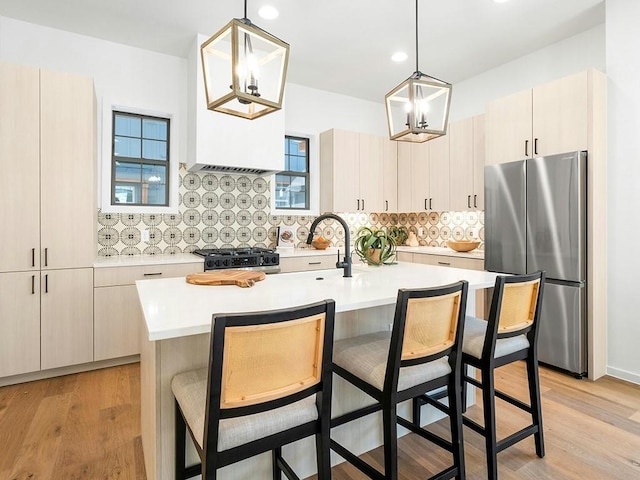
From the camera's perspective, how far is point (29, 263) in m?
2.94

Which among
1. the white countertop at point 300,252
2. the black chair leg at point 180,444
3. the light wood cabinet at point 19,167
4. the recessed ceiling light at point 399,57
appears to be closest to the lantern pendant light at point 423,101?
the black chair leg at point 180,444

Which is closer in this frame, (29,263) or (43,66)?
(29,263)

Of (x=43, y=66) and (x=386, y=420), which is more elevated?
(x=43, y=66)

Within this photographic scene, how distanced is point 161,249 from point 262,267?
1127 mm

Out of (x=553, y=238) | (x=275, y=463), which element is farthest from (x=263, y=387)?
(x=553, y=238)

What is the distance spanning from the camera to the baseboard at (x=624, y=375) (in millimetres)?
2900

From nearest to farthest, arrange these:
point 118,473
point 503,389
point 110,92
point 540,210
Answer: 1. point 118,473
2. point 503,389
3. point 540,210
4. point 110,92

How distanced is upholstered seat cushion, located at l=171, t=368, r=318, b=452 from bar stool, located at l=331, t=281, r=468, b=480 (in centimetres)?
35

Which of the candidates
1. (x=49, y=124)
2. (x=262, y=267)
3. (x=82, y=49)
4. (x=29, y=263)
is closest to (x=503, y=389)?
(x=262, y=267)

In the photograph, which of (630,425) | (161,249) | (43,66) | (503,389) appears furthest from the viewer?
(161,249)

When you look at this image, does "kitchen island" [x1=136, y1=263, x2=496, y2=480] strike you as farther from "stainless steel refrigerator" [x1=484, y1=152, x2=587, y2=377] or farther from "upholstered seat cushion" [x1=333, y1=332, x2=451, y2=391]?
"stainless steel refrigerator" [x1=484, y1=152, x2=587, y2=377]

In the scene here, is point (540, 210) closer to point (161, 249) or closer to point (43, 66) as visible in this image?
point (161, 249)

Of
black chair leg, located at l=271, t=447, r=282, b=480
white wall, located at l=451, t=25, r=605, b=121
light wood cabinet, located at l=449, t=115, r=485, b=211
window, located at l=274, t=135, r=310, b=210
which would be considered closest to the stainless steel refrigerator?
light wood cabinet, located at l=449, t=115, r=485, b=211

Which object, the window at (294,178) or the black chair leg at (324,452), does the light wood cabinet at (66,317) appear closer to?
the window at (294,178)
